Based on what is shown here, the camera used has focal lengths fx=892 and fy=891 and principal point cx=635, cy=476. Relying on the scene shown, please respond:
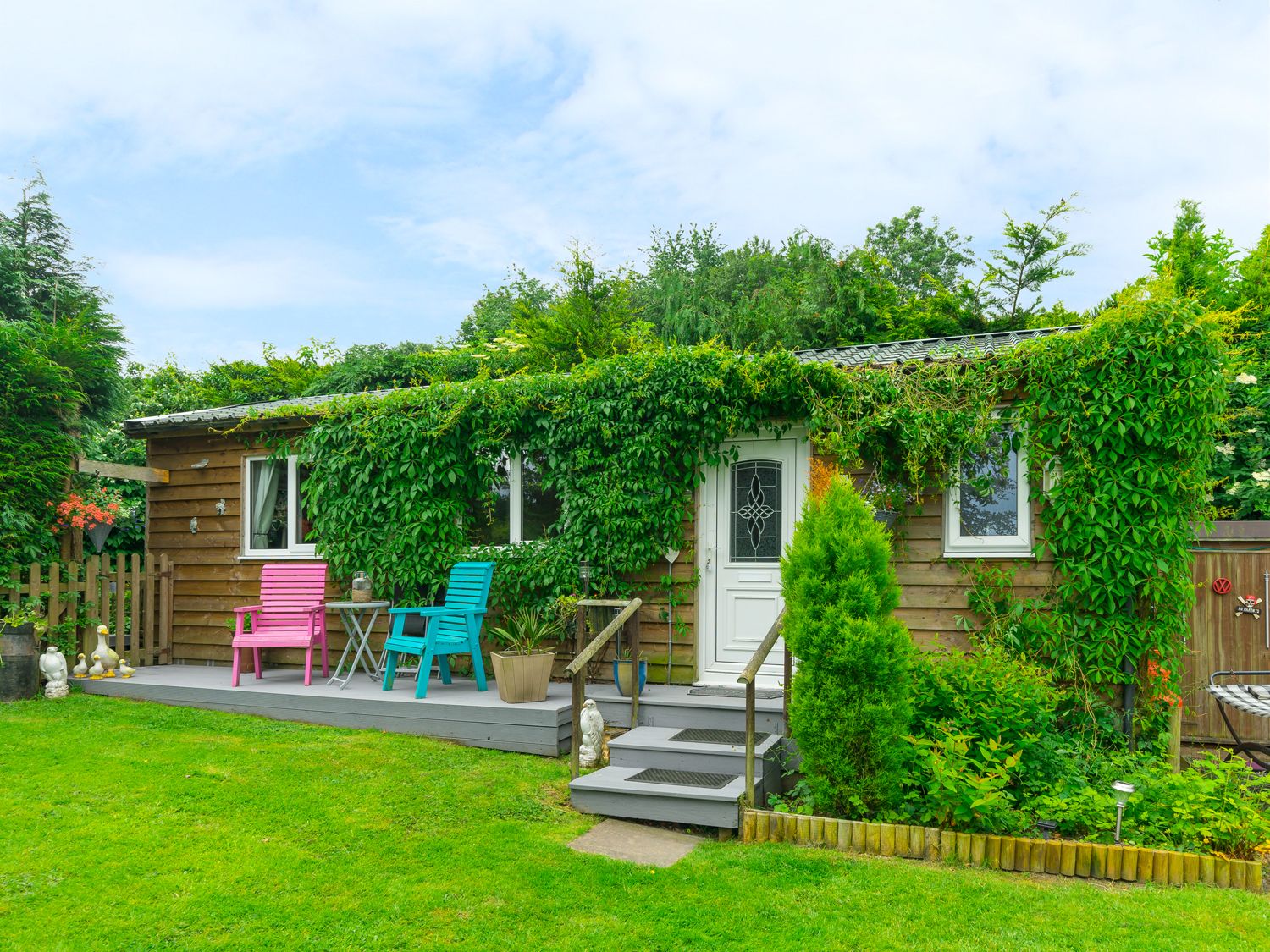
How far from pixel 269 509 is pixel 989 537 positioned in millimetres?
6562

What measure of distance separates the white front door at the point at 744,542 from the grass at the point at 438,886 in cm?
199

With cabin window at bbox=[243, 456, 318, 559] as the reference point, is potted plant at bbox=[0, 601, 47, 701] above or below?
below

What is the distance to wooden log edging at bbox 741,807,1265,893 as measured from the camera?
393 cm

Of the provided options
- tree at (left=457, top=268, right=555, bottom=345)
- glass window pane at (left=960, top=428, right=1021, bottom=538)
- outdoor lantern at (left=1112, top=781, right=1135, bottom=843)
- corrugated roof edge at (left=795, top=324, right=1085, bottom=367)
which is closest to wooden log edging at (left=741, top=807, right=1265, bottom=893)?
outdoor lantern at (left=1112, top=781, right=1135, bottom=843)

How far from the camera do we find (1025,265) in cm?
1634

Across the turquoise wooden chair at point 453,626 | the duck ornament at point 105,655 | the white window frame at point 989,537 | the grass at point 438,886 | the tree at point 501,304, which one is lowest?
the grass at point 438,886

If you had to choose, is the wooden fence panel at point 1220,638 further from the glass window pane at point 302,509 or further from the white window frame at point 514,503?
the glass window pane at point 302,509

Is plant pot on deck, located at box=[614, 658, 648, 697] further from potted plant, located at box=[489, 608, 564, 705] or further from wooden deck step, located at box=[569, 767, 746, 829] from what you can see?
wooden deck step, located at box=[569, 767, 746, 829]

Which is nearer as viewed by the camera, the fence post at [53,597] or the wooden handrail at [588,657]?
the wooden handrail at [588,657]

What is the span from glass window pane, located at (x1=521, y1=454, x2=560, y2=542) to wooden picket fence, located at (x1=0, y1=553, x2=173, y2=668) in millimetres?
3689

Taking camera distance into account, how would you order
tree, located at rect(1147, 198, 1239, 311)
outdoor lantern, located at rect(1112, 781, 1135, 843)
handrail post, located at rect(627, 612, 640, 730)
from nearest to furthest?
outdoor lantern, located at rect(1112, 781, 1135, 843)
handrail post, located at rect(627, 612, 640, 730)
tree, located at rect(1147, 198, 1239, 311)

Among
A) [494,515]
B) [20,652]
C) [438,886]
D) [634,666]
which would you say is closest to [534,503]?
[494,515]

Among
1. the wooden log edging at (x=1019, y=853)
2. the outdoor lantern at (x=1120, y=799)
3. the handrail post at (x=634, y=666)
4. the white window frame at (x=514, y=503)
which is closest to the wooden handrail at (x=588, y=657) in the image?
the handrail post at (x=634, y=666)

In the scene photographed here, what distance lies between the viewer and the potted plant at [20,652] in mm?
7250
